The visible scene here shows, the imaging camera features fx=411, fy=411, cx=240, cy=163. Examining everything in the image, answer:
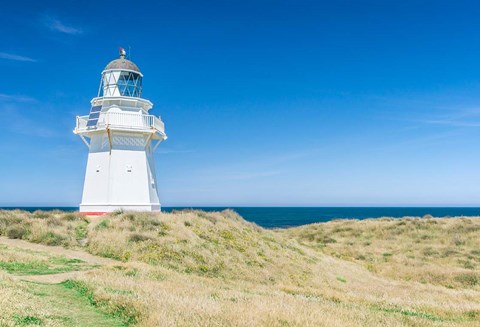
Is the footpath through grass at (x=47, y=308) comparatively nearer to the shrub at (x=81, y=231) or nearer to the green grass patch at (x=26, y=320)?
the green grass patch at (x=26, y=320)

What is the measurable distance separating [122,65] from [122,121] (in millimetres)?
3739

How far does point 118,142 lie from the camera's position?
2550 centimetres

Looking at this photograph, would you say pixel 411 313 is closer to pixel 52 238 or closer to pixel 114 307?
pixel 114 307

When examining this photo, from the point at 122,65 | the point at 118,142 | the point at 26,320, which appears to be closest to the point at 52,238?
the point at 118,142

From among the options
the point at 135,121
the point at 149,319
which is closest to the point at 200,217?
the point at 135,121

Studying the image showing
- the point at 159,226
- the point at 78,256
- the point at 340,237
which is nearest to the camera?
the point at 78,256

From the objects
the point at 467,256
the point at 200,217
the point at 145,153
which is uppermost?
the point at 145,153

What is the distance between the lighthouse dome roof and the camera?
26.2 metres

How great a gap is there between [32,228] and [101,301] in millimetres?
14243

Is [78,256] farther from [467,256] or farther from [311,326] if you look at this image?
[467,256]

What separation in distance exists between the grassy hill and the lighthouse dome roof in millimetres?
9601

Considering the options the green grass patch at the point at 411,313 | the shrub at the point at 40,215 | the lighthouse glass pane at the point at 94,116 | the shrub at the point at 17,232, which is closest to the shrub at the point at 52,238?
the shrub at the point at 17,232

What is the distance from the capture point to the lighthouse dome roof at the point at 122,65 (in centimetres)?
2620

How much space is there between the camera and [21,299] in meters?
8.05
